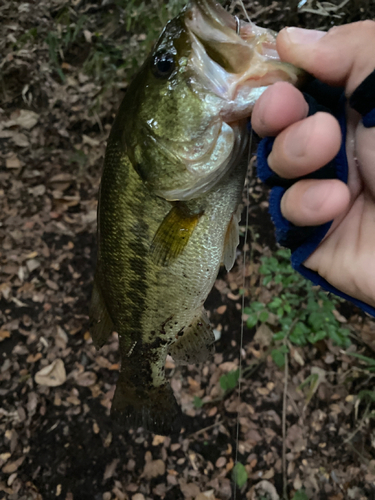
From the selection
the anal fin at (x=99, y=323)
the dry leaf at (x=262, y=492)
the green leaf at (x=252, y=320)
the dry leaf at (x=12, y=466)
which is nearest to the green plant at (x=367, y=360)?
the green leaf at (x=252, y=320)

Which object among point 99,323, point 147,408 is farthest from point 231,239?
point 147,408

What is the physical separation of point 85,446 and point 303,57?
228 centimetres

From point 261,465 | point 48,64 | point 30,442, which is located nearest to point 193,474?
point 261,465

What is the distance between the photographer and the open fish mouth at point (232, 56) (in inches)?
30.1

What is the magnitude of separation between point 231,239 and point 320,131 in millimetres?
466

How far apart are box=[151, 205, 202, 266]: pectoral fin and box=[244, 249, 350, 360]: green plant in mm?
1182

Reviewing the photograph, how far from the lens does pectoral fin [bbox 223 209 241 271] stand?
3.51 feet

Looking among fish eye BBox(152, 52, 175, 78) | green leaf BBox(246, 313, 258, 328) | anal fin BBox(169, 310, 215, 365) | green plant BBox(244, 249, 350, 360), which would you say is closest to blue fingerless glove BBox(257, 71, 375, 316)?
fish eye BBox(152, 52, 175, 78)

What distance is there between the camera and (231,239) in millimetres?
1086

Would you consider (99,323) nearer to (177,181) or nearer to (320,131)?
(177,181)

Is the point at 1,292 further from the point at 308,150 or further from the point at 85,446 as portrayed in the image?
the point at 308,150

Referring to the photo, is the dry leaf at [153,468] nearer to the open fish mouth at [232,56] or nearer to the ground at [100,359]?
the ground at [100,359]

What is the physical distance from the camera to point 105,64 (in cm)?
294

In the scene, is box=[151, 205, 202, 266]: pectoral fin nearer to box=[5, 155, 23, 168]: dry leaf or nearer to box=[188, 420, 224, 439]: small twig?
box=[188, 420, 224, 439]: small twig
